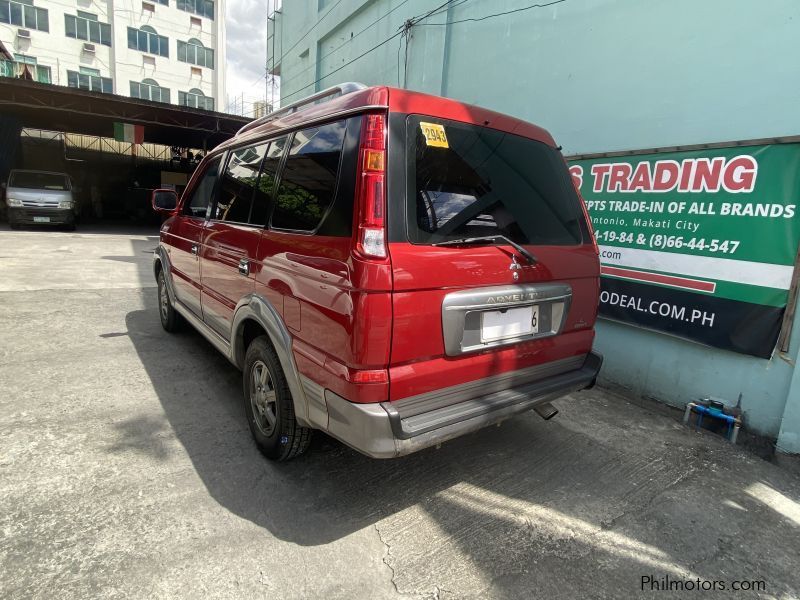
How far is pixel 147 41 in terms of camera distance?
32594mm

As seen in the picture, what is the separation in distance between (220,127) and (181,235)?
17622 mm

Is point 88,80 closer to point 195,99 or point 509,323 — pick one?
Result: point 195,99

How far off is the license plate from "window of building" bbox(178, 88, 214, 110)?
39287 millimetres

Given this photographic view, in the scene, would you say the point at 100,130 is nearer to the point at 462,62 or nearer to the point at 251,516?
the point at 462,62

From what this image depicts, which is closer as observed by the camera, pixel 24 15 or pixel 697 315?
pixel 697 315

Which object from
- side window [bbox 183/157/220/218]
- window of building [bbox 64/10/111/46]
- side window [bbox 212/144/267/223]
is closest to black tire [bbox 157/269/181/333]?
side window [bbox 183/157/220/218]

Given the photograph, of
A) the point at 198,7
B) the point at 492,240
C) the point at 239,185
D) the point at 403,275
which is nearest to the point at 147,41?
the point at 198,7

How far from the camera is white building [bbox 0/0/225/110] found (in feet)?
95.0

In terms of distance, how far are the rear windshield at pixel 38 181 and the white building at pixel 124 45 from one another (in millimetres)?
15410

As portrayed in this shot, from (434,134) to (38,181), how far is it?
18.0 meters

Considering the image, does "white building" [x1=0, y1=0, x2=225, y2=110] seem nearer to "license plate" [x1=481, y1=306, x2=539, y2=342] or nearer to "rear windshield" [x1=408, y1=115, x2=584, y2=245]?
"rear windshield" [x1=408, y1=115, x2=584, y2=245]

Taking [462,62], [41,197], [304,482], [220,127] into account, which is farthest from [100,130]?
[304,482]

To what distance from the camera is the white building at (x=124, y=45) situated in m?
29.0

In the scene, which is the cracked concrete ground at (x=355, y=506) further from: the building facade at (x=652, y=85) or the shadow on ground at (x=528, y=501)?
the building facade at (x=652, y=85)
